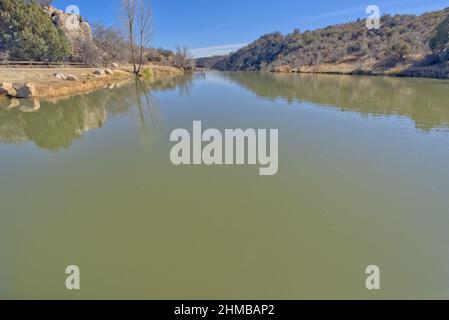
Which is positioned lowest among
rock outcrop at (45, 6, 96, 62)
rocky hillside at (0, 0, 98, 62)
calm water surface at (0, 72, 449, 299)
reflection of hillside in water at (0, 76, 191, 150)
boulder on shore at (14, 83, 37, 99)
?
calm water surface at (0, 72, 449, 299)

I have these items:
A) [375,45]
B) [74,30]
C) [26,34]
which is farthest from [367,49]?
[26,34]

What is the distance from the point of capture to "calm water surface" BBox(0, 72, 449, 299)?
2.48 m

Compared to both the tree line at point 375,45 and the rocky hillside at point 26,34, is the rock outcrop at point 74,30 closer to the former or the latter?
the rocky hillside at point 26,34

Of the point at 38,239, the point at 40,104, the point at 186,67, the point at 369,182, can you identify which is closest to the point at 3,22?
the point at 40,104

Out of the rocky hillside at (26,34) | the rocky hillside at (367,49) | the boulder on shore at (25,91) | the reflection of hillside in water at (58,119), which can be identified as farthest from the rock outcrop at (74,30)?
the rocky hillside at (367,49)

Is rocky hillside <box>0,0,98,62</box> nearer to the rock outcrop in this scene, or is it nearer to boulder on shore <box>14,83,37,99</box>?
the rock outcrop

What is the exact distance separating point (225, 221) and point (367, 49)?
227 ft

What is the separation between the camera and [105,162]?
18.0ft

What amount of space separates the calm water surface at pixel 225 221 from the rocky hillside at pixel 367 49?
1469 inches

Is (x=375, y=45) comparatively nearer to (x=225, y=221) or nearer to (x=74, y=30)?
(x=74, y=30)

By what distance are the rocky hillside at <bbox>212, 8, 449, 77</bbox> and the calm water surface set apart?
37314mm

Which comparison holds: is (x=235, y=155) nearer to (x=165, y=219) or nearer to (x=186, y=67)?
(x=165, y=219)

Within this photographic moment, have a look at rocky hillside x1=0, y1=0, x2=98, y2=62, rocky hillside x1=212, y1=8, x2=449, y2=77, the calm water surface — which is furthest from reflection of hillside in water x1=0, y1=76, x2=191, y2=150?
rocky hillside x1=212, y1=8, x2=449, y2=77
